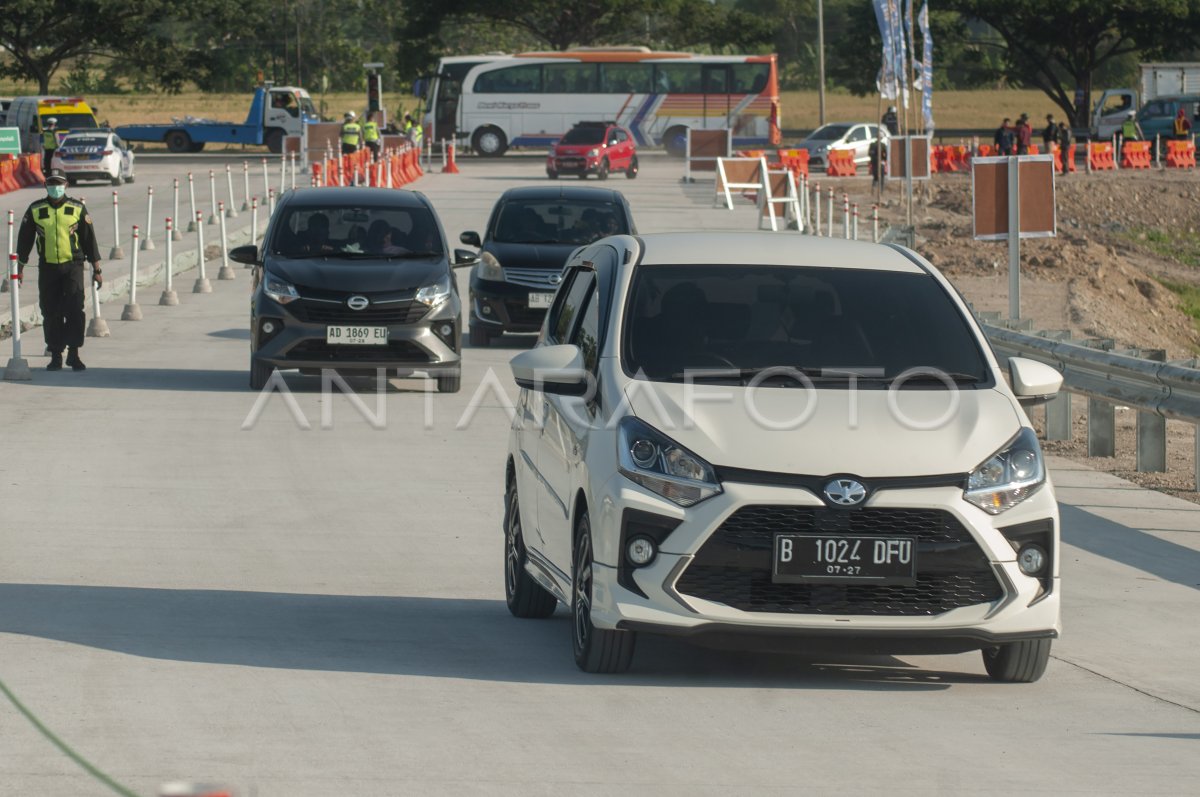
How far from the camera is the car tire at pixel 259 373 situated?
17.7 meters

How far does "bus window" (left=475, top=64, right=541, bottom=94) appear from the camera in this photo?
74000 mm

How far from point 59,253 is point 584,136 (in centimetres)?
4006

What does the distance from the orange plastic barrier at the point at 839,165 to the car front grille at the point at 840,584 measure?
53029mm

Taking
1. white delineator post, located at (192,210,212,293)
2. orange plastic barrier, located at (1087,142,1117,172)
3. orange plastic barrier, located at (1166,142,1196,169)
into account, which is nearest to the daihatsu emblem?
white delineator post, located at (192,210,212,293)

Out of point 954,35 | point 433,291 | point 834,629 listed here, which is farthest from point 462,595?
point 954,35

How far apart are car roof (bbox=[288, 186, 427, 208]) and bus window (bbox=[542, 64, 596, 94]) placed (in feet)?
185

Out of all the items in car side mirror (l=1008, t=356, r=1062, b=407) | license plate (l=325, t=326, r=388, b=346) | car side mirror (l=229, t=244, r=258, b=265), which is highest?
car side mirror (l=1008, t=356, r=1062, b=407)

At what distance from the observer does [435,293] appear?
1761 cm

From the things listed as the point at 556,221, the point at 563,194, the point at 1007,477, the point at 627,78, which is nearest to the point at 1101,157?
the point at 627,78

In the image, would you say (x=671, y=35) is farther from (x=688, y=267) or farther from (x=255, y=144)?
(x=688, y=267)

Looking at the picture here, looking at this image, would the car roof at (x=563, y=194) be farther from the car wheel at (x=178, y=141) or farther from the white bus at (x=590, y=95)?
the car wheel at (x=178, y=141)

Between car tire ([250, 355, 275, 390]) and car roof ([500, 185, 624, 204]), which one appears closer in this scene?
car tire ([250, 355, 275, 390])

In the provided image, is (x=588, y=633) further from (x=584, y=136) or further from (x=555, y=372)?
(x=584, y=136)

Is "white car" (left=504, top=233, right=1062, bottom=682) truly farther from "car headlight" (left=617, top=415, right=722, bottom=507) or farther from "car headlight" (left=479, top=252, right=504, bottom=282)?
"car headlight" (left=479, top=252, right=504, bottom=282)
